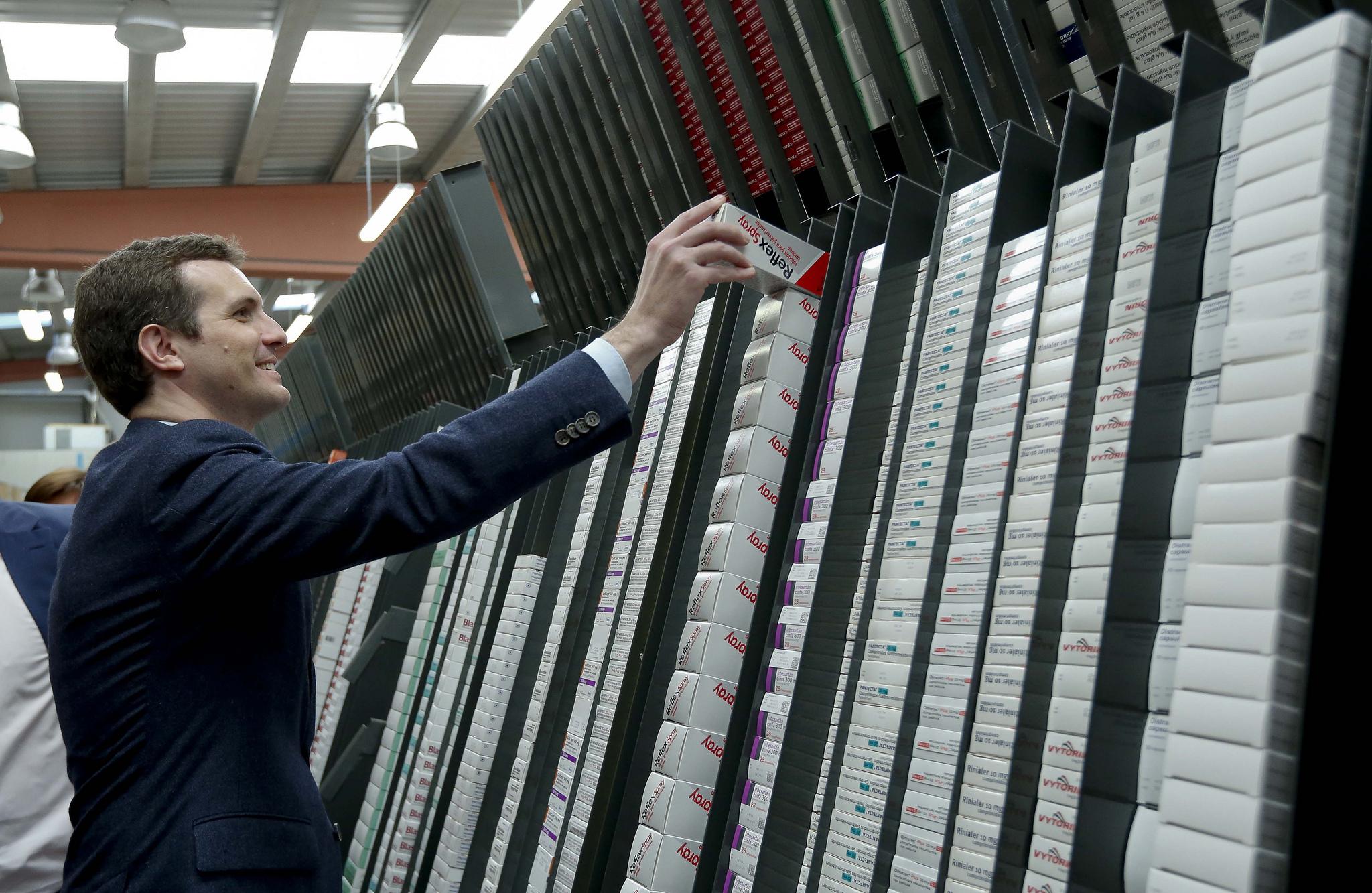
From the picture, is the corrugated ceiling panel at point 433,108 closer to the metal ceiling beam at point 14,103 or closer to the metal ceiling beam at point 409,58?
the metal ceiling beam at point 409,58

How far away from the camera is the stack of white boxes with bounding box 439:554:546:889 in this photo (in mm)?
2420

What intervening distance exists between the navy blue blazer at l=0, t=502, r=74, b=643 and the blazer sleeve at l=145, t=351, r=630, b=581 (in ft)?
3.15

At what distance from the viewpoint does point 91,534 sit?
1539 millimetres

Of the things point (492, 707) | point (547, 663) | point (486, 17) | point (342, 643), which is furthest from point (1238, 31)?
point (486, 17)

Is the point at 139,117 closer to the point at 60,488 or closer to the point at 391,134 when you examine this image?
the point at 391,134

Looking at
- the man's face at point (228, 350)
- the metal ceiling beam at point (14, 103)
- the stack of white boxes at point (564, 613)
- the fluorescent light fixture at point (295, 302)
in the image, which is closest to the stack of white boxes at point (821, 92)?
the stack of white boxes at point (564, 613)

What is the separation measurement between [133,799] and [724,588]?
2.69 ft

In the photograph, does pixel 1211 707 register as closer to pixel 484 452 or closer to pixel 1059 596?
pixel 1059 596

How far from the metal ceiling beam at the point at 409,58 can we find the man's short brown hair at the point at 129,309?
840cm

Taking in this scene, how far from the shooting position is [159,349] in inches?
64.9

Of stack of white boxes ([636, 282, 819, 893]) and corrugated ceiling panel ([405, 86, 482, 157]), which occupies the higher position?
corrugated ceiling panel ([405, 86, 482, 157])

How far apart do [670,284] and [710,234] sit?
94mm

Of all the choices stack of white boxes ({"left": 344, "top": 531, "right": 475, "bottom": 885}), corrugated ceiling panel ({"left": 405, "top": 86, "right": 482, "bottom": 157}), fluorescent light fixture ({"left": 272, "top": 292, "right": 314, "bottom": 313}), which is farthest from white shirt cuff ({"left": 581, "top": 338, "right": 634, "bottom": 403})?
fluorescent light fixture ({"left": 272, "top": 292, "right": 314, "bottom": 313})

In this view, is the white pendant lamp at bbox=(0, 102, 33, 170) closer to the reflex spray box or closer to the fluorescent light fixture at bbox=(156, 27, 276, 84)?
the fluorescent light fixture at bbox=(156, 27, 276, 84)
